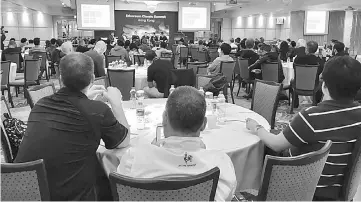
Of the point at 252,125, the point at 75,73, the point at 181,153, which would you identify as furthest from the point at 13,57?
the point at 181,153

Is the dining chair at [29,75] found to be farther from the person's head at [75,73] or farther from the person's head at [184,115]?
the person's head at [184,115]

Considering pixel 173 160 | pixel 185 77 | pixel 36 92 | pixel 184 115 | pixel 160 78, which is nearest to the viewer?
pixel 173 160

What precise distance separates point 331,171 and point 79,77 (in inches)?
62.3

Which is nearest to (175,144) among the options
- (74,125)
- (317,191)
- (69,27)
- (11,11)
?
(74,125)

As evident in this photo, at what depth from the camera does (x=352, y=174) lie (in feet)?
7.09

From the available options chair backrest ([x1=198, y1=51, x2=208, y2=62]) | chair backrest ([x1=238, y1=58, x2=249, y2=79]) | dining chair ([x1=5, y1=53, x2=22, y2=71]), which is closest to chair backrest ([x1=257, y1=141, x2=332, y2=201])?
chair backrest ([x1=238, y1=58, x2=249, y2=79])

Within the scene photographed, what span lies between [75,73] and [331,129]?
150cm

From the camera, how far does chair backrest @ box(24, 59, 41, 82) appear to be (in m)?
7.50

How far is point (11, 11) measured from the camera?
608 inches

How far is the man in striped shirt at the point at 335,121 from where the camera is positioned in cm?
205

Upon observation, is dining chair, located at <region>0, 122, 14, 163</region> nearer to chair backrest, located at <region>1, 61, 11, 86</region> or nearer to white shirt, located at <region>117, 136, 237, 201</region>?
white shirt, located at <region>117, 136, 237, 201</region>

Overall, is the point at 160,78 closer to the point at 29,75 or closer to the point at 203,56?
the point at 29,75

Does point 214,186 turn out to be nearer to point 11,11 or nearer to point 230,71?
point 230,71

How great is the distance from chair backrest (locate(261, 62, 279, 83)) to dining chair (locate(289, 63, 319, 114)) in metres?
0.66
